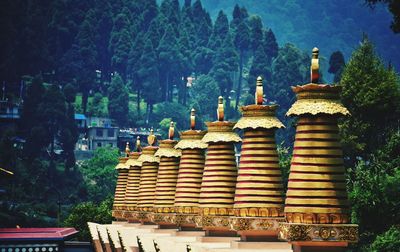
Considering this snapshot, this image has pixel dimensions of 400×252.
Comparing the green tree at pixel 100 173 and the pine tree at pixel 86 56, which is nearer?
the green tree at pixel 100 173

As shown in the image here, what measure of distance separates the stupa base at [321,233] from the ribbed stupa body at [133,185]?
90.5 feet

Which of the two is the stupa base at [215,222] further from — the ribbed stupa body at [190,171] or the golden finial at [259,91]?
the golden finial at [259,91]

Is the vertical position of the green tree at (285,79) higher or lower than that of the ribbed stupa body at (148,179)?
higher

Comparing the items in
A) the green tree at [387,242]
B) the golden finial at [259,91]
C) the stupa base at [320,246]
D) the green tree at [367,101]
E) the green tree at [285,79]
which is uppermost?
the green tree at [285,79]

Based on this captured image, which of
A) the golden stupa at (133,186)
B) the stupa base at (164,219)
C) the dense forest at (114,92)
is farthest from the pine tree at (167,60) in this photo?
the stupa base at (164,219)

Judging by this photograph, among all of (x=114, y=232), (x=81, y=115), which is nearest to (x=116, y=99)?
(x=81, y=115)

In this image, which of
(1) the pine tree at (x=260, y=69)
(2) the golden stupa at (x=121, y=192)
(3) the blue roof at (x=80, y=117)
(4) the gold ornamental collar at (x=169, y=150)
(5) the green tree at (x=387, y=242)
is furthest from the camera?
(1) the pine tree at (x=260, y=69)

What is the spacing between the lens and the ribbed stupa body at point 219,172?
2910 centimetres

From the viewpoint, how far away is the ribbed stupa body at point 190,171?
1310 inches

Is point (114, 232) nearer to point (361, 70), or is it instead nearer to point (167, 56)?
point (361, 70)

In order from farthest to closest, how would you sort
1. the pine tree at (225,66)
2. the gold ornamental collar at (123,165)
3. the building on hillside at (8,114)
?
the pine tree at (225,66), the building on hillside at (8,114), the gold ornamental collar at (123,165)

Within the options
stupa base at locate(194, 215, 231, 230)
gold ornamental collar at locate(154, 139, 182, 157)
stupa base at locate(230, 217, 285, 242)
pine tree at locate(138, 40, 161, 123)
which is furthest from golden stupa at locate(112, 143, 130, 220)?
pine tree at locate(138, 40, 161, 123)

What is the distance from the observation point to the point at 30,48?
149 meters

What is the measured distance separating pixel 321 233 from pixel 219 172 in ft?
35.4
